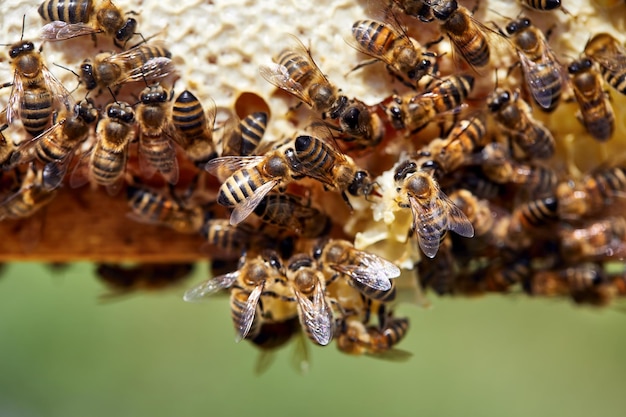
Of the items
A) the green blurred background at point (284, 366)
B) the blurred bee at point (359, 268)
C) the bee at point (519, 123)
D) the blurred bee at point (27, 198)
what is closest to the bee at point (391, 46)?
the bee at point (519, 123)

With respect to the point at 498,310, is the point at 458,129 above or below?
above

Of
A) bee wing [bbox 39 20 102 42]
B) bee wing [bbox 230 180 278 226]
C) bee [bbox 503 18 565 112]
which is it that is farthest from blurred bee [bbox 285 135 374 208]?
bee wing [bbox 39 20 102 42]

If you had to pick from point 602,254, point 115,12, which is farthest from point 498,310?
point 115,12

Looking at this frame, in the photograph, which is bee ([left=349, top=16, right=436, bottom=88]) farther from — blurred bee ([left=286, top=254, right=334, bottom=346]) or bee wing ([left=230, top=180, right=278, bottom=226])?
blurred bee ([left=286, top=254, right=334, bottom=346])

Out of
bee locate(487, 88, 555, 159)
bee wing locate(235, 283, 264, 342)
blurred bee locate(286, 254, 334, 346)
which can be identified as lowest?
bee wing locate(235, 283, 264, 342)

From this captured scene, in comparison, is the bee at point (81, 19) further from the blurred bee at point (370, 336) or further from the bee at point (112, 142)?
the blurred bee at point (370, 336)

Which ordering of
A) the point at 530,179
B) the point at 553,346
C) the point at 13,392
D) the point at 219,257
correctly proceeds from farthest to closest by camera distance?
the point at 553,346 < the point at 13,392 < the point at 219,257 < the point at 530,179

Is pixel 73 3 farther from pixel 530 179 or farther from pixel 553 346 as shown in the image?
pixel 553 346
